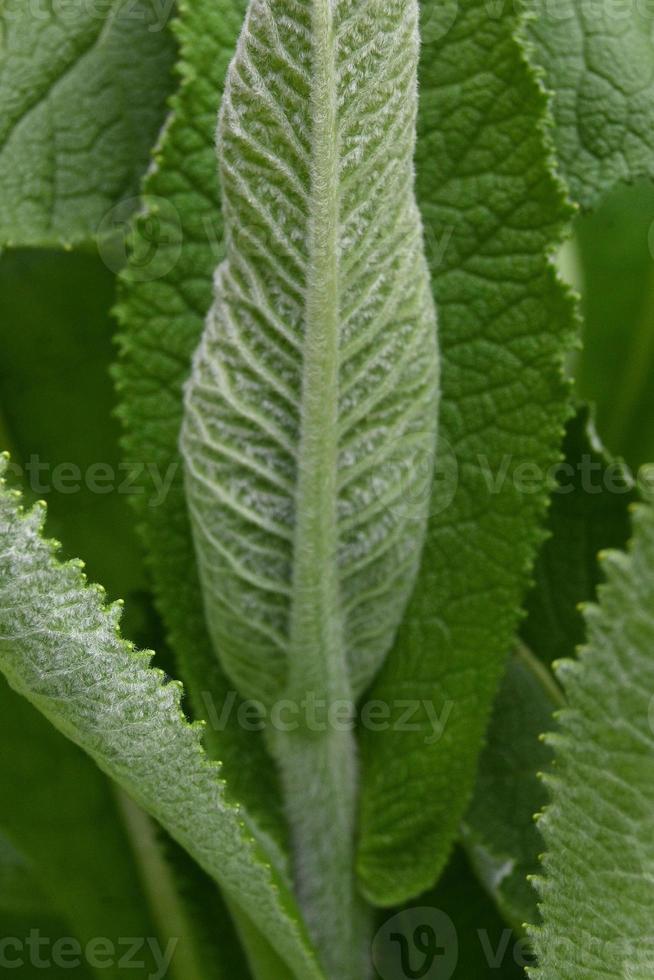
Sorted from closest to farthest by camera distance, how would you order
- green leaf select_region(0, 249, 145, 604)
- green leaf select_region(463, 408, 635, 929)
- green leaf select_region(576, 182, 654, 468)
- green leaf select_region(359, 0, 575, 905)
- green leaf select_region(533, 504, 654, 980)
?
green leaf select_region(533, 504, 654, 980), green leaf select_region(359, 0, 575, 905), green leaf select_region(463, 408, 635, 929), green leaf select_region(0, 249, 145, 604), green leaf select_region(576, 182, 654, 468)

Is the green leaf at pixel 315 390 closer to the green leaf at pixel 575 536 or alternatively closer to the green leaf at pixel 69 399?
the green leaf at pixel 575 536

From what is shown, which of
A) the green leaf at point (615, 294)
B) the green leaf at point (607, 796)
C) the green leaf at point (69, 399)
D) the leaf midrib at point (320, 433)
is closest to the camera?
the green leaf at point (607, 796)

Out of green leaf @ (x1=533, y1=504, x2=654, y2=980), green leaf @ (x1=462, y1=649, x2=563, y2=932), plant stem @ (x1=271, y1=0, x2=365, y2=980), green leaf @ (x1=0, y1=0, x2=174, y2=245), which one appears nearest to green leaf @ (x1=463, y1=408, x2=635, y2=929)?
green leaf @ (x1=462, y1=649, x2=563, y2=932)

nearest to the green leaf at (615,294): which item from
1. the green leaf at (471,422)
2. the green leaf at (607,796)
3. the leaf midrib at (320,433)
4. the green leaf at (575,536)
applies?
the green leaf at (575,536)

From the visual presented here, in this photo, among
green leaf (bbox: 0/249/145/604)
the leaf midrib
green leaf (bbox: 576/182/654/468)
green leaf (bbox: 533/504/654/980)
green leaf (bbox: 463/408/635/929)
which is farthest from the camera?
green leaf (bbox: 576/182/654/468)

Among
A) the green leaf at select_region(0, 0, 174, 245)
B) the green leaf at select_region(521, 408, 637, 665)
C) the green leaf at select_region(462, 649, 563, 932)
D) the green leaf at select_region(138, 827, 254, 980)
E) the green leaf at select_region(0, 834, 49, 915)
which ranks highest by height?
the green leaf at select_region(0, 0, 174, 245)

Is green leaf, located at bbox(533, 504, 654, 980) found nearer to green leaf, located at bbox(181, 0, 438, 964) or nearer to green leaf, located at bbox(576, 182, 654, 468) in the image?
green leaf, located at bbox(181, 0, 438, 964)

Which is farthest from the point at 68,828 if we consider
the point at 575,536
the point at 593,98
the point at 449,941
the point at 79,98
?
the point at 593,98
